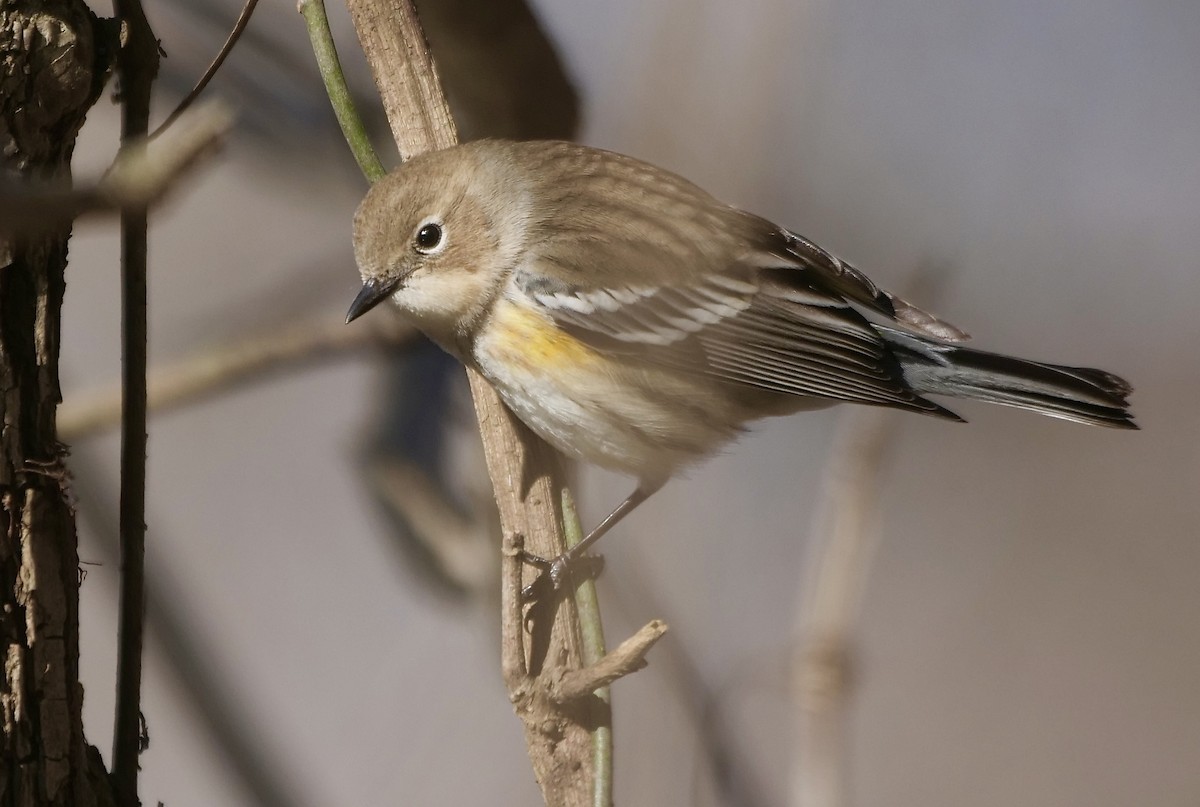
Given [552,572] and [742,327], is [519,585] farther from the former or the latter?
[742,327]

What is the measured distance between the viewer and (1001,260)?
3045 millimetres

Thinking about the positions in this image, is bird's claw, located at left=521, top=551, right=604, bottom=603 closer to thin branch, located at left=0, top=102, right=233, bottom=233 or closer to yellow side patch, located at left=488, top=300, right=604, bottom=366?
yellow side patch, located at left=488, top=300, right=604, bottom=366

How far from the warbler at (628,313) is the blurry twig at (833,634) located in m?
0.42

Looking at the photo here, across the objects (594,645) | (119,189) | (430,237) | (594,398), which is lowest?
(594,645)

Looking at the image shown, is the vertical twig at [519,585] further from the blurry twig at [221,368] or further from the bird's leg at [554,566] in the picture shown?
the blurry twig at [221,368]

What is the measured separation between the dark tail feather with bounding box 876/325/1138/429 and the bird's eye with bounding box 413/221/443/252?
970 millimetres

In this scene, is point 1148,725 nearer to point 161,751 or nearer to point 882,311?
point 882,311

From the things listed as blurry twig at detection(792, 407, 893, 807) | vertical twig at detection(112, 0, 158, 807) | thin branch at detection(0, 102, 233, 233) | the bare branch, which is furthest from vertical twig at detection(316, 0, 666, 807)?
thin branch at detection(0, 102, 233, 233)

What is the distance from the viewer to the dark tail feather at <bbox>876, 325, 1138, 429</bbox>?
1.91 metres

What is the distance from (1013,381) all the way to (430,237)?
46.6 inches

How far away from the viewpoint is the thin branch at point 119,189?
0.64 m

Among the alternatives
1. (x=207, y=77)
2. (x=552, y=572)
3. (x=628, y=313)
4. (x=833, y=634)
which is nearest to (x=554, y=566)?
(x=552, y=572)

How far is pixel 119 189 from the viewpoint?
0.70 metres

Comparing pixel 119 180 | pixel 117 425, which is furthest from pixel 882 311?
pixel 119 180
